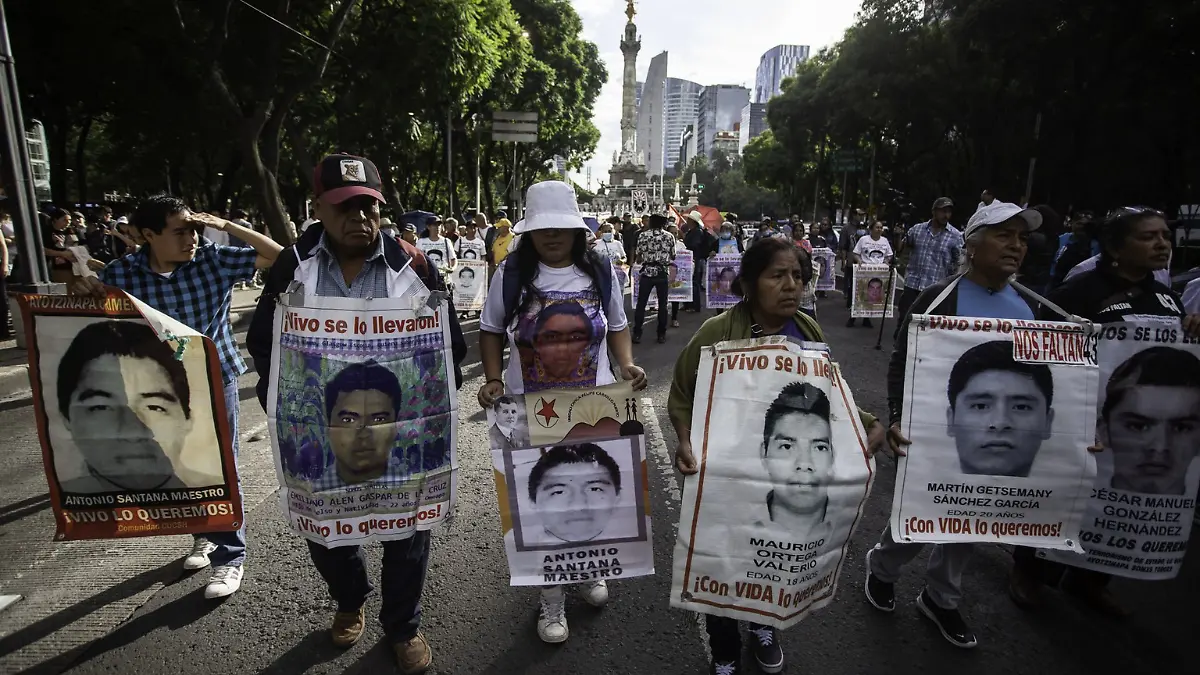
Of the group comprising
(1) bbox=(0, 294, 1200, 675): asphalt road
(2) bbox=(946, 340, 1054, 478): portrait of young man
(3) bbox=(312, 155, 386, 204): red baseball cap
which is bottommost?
(1) bbox=(0, 294, 1200, 675): asphalt road

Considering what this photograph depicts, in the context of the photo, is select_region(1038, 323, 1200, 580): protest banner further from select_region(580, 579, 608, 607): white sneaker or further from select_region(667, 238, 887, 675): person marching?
select_region(580, 579, 608, 607): white sneaker

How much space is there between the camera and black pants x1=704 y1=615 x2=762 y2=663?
264 centimetres

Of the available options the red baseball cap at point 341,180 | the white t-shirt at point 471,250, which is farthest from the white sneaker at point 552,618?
the white t-shirt at point 471,250

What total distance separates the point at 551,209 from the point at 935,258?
20.7ft

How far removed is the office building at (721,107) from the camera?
19238 cm

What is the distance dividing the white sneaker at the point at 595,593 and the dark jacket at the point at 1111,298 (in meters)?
2.27

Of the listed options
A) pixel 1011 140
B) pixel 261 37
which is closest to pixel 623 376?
pixel 261 37

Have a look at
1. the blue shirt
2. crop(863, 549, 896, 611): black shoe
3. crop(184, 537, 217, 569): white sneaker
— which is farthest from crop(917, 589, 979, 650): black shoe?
crop(184, 537, 217, 569): white sneaker

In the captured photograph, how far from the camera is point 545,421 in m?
2.70

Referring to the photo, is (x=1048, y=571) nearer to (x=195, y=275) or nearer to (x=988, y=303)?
(x=988, y=303)

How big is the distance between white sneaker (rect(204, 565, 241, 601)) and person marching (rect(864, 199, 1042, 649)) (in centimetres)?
290

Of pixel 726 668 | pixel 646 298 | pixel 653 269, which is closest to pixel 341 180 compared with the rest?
pixel 726 668

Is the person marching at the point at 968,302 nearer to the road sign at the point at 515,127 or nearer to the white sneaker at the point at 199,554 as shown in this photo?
the white sneaker at the point at 199,554

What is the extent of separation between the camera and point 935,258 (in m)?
7.90
